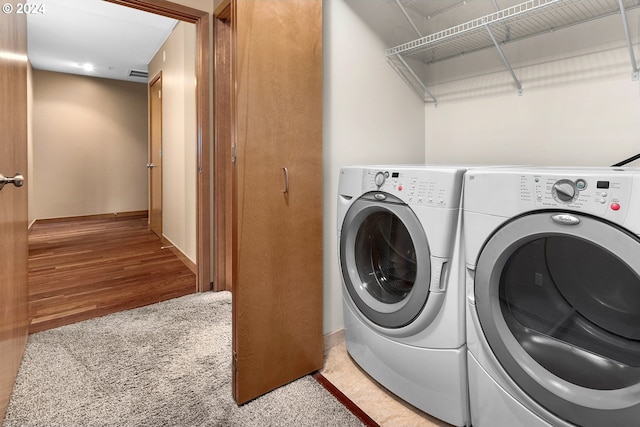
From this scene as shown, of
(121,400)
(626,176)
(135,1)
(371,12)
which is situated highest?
(135,1)

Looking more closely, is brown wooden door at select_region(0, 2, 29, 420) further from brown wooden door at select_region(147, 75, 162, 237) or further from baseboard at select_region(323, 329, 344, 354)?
brown wooden door at select_region(147, 75, 162, 237)

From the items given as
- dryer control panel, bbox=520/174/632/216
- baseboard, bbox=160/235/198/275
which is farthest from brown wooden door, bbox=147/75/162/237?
dryer control panel, bbox=520/174/632/216

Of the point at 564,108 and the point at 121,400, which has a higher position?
the point at 564,108

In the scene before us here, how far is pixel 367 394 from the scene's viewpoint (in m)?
1.46

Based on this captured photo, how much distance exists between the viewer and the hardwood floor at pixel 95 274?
2305mm

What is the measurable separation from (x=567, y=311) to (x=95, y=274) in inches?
132

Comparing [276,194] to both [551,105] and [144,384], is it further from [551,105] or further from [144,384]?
[551,105]

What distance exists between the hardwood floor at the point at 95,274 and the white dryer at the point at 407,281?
5.33 feet

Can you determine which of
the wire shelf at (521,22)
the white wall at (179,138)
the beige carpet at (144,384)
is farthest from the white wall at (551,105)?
the white wall at (179,138)

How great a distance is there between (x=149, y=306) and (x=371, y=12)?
2.32 metres

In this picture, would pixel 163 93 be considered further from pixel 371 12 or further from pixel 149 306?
pixel 371 12

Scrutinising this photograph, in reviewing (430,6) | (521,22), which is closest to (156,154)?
(430,6)

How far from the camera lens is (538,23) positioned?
1.67m

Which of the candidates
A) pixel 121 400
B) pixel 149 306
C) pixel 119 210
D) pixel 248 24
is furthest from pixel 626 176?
pixel 119 210
